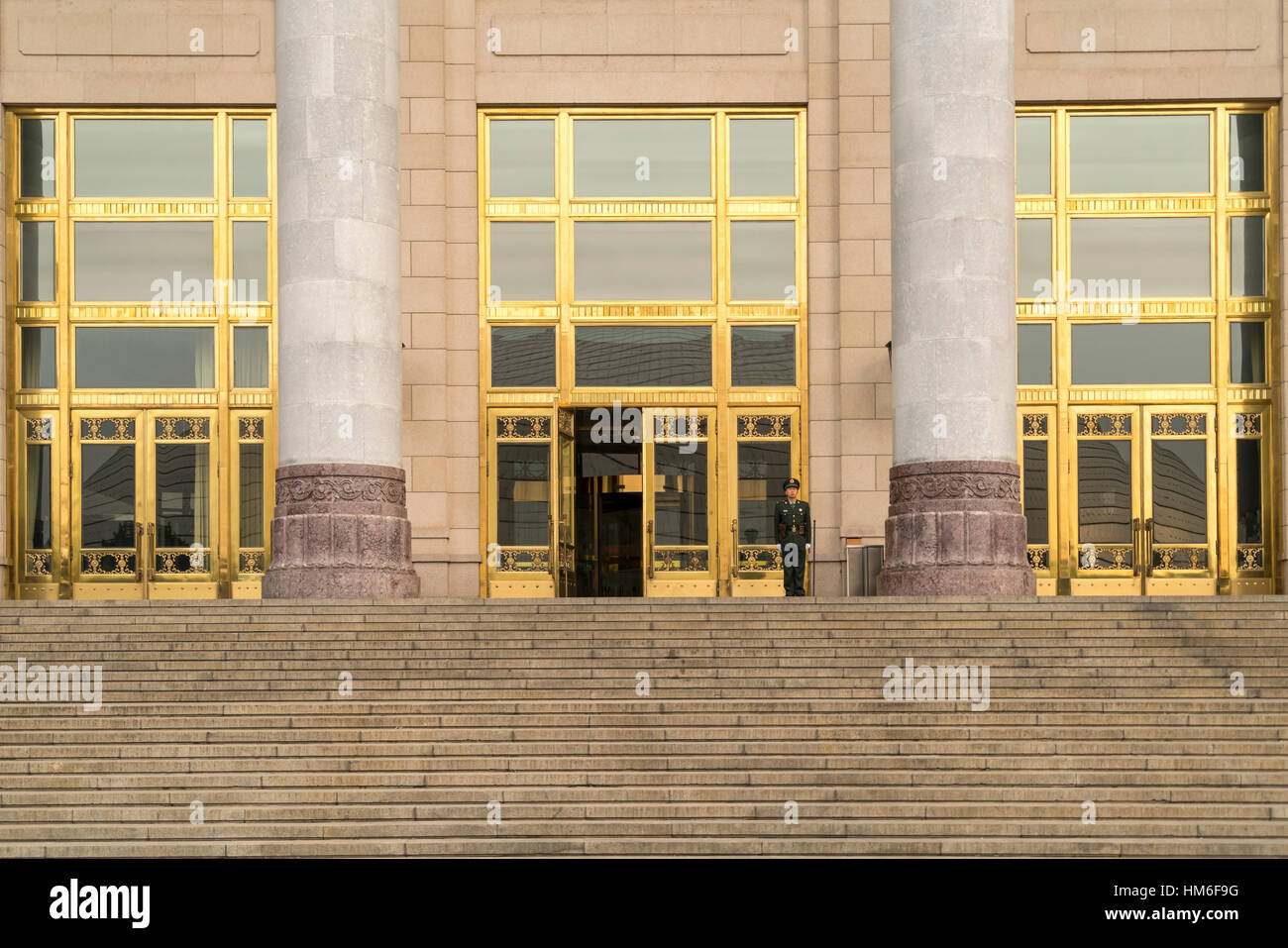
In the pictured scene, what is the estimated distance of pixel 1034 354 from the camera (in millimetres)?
24547

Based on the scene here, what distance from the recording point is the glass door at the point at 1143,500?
2411cm

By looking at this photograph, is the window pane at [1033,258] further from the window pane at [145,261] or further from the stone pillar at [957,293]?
the window pane at [145,261]

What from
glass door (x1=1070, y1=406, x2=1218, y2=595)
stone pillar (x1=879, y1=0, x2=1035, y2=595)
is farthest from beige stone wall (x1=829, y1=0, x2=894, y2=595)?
stone pillar (x1=879, y1=0, x2=1035, y2=595)

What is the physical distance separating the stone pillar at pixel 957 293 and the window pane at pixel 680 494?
4466mm

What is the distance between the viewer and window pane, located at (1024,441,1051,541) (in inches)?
955

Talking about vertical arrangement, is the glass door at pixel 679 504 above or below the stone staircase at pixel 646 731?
above

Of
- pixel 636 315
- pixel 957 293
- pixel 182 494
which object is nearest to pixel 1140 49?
pixel 957 293

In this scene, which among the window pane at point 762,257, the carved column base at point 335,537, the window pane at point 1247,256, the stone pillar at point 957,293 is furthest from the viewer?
the window pane at point 762,257

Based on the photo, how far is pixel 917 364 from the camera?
67.4ft

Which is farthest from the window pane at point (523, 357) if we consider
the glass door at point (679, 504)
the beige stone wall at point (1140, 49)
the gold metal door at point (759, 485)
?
the beige stone wall at point (1140, 49)

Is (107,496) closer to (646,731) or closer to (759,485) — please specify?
(759,485)

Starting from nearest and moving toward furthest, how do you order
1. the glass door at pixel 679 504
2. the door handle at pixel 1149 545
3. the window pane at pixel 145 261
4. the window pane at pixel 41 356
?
the door handle at pixel 1149 545 → the glass door at pixel 679 504 → the window pane at pixel 41 356 → the window pane at pixel 145 261

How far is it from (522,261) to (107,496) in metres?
7.33

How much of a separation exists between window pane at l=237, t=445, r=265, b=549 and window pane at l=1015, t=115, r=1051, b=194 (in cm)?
1256
